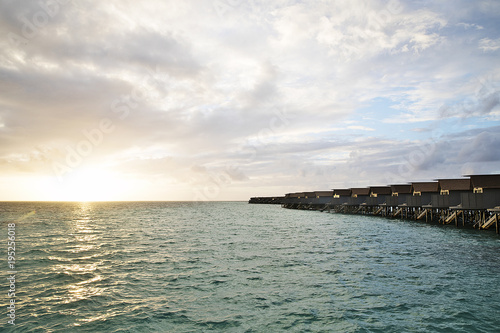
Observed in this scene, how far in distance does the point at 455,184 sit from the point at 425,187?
8.44m

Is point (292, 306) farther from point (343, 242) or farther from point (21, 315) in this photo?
point (343, 242)

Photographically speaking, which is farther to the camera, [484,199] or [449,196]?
[449,196]

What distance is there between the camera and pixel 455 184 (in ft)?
181

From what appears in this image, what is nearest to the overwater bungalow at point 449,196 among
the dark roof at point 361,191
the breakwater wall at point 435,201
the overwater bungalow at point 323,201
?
the breakwater wall at point 435,201

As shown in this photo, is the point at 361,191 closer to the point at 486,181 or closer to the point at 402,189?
the point at 402,189

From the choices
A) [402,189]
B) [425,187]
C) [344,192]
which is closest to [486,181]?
[425,187]

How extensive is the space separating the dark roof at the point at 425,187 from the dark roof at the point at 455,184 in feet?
7.93

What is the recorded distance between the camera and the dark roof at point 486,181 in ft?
147

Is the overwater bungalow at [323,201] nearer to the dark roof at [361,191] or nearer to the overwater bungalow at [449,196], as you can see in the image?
the dark roof at [361,191]

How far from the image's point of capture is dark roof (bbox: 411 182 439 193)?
200 ft

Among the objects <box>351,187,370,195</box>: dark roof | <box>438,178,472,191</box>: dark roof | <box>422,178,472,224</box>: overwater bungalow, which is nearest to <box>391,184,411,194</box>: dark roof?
<box>351,187,370,195</box>: dark roof

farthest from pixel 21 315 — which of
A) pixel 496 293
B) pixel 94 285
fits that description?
pixel 496 293

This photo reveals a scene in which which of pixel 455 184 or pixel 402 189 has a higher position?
pixel 455 184

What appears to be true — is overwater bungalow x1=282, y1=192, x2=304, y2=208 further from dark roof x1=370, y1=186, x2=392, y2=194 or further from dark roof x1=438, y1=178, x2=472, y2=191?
dark roof x1=438, y1=178, x2=472, y2=191
